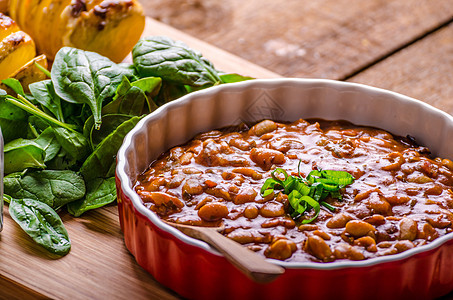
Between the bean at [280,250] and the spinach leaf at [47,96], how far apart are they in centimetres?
95

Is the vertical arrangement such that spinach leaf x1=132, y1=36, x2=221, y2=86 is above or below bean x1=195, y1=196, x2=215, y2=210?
above

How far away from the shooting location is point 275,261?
1537mm

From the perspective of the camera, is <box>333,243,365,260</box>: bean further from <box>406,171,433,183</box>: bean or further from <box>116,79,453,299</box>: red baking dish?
<box>406,171,433,183</box>: bean

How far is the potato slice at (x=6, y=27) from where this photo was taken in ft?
7.61

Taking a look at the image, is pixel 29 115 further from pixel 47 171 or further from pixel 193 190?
pixel 193 190

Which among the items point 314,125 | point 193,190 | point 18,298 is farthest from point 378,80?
point 18,298

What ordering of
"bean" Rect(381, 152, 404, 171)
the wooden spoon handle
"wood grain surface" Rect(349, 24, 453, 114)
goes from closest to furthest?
the wooden spoon handle → "bean" Rect(381, 152, 404, 171) → "wood grain surface" Rect(349, 24, 453, 114)

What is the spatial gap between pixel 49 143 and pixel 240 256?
909 millimetres

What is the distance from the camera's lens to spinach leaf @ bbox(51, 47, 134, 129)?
7.16 feet

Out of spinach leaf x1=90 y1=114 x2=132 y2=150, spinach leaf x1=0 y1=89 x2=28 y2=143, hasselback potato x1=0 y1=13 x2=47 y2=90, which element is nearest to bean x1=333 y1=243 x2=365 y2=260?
spinach leaf x1=90 y1=114 x2=132 y2=150

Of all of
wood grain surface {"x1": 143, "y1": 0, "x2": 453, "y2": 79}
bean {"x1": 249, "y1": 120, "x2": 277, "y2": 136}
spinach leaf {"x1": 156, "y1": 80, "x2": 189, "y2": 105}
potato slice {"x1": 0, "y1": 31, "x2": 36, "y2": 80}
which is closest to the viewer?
bean {"x1": 249, "y1": 120, "x2": 277, "y2": 136}

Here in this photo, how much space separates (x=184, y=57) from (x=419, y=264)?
1.18 metres

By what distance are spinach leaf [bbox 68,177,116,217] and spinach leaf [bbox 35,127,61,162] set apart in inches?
6.1

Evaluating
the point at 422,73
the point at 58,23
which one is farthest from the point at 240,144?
the point at 422,73
